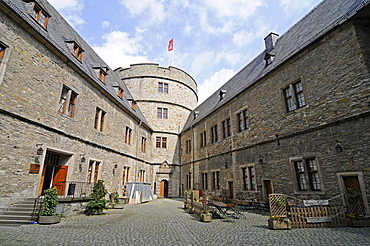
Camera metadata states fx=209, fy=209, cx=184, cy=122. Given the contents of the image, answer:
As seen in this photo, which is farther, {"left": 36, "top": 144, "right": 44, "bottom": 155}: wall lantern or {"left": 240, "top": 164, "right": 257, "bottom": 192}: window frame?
{"left": 240, "top": 164, "right": 257, "bottom": 192}: window frame

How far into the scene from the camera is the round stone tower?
82.0 feet

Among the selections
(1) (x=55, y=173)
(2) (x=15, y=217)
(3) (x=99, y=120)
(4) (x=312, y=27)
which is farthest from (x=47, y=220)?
(4) (x=312, y=27)

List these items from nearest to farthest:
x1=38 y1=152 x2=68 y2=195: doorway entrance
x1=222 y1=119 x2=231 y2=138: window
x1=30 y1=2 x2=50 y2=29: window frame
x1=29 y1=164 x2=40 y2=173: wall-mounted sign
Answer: x1=29 y1=164 x2=40 y2=173: wall-mounted sign, x1=30 y1=2 x2=50 y2=29: window frame, x1=38 y1=152 x2=68 y2=195: doorway entrance, x1=222 y1=119 x2=231 y2=138: window

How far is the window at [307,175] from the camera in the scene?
9189 mm

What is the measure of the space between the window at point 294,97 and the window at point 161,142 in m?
17.1

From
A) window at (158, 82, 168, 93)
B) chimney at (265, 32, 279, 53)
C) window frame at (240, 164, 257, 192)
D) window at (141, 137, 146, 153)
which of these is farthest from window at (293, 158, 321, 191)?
window at (158, 82, 168, 93)

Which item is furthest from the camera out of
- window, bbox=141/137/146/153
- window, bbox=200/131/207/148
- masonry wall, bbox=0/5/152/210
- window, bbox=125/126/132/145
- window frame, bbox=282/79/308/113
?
window, bbox=141/137/146/153

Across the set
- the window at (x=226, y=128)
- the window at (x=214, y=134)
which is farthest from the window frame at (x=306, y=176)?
the window at (x=214, y=134)

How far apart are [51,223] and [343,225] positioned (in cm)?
1026

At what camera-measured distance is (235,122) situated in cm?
1522

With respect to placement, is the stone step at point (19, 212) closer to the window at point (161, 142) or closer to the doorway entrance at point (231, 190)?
the doorway entrance at point (231, 190)

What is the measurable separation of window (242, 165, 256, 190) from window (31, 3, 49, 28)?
1404cm

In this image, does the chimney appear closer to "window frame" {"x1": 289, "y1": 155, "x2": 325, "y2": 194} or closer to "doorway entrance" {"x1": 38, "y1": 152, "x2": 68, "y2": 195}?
"window frame" {"x1": 289, "y1": 155, "x2": 325, "y2": 194}

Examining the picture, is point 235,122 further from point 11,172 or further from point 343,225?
point 11,172
